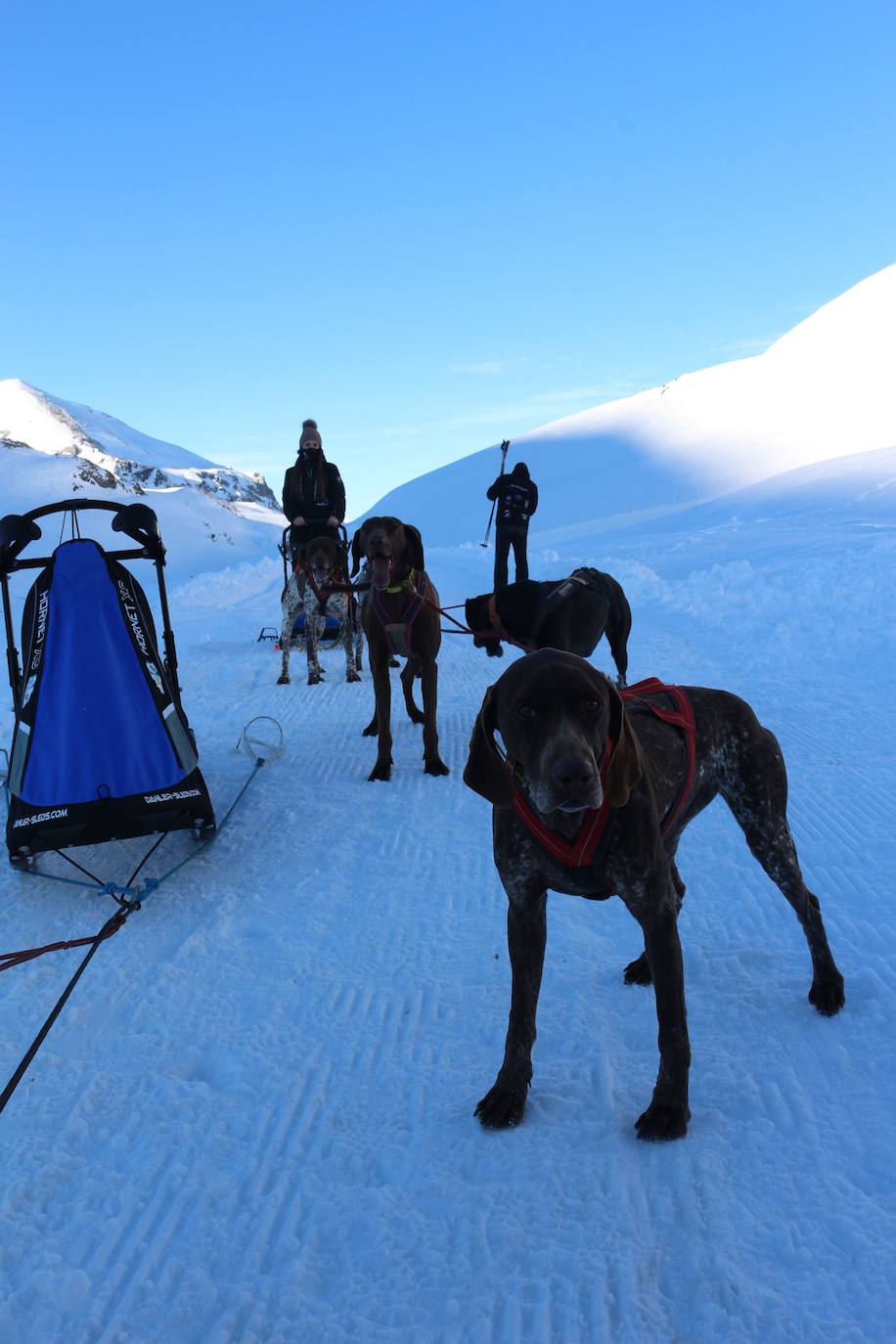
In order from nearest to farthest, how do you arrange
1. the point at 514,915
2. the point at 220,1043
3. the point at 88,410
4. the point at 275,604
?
the point at 514,915, the point at 220,1043, the point at 275,604, the point at 88,410

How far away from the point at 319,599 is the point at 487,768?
21.5 ft

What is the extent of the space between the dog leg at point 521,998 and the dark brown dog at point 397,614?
304 cm

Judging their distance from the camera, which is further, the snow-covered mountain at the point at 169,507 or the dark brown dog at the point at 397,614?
the snow-covered mountain at the point at 169,507

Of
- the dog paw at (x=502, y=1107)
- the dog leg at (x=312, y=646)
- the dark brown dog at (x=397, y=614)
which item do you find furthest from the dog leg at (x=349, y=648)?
the dog paw at (x=502, y=1107)

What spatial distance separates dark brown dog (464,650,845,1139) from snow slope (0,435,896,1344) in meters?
0.16

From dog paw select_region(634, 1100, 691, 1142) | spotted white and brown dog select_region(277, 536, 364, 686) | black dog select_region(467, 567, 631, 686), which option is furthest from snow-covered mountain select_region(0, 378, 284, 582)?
dog paw select_region(634, 1100, 691, 1142)

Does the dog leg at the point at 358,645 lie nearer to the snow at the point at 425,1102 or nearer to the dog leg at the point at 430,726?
the dog leg at the point at 430,726

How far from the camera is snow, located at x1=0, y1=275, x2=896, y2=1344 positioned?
1822 millimetres

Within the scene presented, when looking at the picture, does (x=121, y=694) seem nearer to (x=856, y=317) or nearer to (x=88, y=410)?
(x=856, y=317)

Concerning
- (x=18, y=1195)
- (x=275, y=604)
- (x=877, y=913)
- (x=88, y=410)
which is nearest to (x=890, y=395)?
(x=275, y=604)

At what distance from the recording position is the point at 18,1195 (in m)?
2.13

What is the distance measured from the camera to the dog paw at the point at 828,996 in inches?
106

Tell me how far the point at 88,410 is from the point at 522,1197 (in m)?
143

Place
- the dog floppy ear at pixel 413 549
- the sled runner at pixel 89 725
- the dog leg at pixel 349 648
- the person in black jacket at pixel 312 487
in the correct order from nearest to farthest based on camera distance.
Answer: the sled runner at pixel 89 725, the dog floppy ear at pixel 413 549, the dog leg at pixel 349 648, the person in black jacket at pixel 312 487
